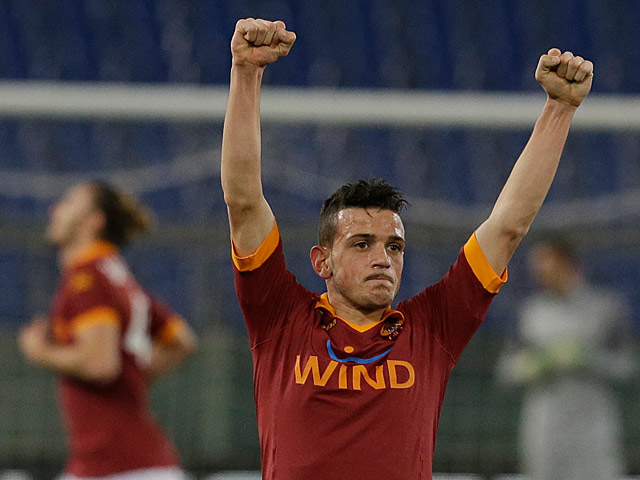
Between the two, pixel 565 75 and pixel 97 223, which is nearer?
pixel 565 75

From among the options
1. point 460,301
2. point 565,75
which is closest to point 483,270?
point 460,301

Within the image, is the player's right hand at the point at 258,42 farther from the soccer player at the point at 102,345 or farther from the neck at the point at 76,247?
the neck at the point at 76,247

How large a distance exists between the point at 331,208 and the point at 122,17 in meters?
6.13

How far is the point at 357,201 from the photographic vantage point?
2953 mm

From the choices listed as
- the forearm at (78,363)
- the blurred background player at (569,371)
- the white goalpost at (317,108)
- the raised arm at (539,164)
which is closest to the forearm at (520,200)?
the raised arm at (539,164)

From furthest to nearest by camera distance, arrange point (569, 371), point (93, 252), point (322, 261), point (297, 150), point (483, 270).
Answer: point (297, 150)
point (569, 371)
point (93, 252)
point (322, 261)
point (483, 270)

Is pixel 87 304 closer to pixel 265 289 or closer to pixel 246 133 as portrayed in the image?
pixel 265 289

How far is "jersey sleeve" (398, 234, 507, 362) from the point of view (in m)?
2.90

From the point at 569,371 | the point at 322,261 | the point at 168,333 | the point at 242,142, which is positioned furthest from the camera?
the point at 569,371

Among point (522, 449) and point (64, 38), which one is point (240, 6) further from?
point (522, 449)

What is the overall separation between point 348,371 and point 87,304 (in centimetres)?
213

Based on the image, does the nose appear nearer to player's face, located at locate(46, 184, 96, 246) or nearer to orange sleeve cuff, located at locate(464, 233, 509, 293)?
orange sleeve cuff, located at locate(464, 233, 509, 293)

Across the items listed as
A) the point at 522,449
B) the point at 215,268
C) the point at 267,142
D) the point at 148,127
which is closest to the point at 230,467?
the point at 215,268

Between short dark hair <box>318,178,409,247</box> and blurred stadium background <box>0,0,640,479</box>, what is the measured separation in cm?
237
